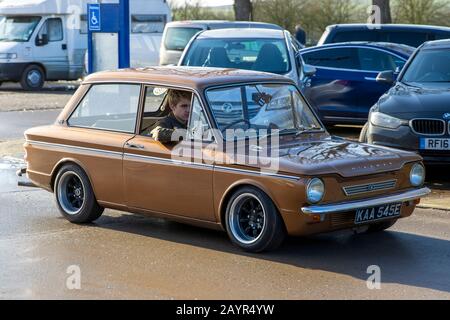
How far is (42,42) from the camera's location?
27141 mm

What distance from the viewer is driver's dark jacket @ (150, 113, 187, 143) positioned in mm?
8234

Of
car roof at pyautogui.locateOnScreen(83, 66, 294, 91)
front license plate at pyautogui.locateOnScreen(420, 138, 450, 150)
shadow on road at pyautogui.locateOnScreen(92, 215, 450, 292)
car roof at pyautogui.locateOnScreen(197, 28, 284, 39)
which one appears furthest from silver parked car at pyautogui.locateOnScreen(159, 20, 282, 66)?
shadow on road at pyautogui.locateOnScreen(92, 215, 450, 292)

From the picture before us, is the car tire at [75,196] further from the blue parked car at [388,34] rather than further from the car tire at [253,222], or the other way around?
the blue parked car at [388,34]

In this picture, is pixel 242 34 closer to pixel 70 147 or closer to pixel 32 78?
pixel 70 147

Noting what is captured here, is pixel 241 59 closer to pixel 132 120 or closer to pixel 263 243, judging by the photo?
pixel 132 120

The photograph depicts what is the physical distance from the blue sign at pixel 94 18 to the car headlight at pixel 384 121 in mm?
4912

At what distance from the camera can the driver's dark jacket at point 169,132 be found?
8234 mm

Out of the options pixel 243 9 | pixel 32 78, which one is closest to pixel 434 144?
pixel 32 78

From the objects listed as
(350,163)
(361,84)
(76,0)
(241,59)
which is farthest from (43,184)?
(76,0)

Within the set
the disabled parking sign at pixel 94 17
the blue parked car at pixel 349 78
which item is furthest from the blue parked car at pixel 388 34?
the disabled parking sign at pixel 94 17

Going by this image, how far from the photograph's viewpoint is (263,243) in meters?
7.56

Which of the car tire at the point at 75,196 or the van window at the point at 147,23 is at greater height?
the van window at the point at 147,23

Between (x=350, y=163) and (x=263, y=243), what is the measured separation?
938 mm

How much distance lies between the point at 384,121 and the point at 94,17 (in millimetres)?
5306
